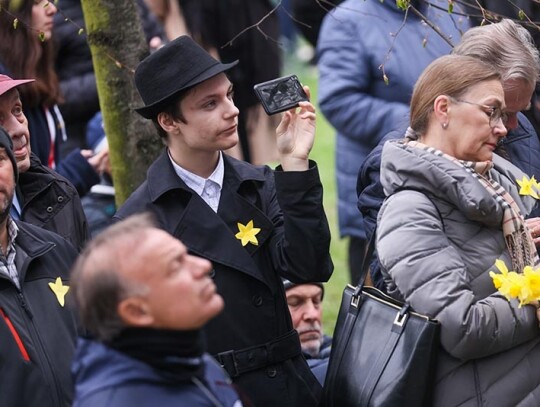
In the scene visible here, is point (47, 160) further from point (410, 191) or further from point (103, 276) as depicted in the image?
point (103, 276)

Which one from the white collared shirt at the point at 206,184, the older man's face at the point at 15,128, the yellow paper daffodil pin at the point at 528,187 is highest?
the older man's face at the point at 15,128

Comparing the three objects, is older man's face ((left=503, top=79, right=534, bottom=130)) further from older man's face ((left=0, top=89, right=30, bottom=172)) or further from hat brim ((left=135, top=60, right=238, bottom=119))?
older man's face ((left=0, top=89, right=30, bottom=172))

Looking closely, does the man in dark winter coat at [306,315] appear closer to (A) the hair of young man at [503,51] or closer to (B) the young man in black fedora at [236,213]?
(B) the young man in black fedora at [236,213]

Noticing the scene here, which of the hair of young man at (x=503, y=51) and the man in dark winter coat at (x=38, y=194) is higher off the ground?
the hair of young man at (x=503, y=51)

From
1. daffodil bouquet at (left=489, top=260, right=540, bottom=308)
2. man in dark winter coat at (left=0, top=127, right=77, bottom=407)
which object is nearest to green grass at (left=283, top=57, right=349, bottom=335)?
man in dark winter coat at (left=0, top=127, right=77, bottom=407)

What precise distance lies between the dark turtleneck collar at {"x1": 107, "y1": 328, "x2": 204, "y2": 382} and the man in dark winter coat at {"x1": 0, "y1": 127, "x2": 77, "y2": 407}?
0.82 m

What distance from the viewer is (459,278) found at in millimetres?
3676

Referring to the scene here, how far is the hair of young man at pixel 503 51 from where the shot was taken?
4.29 meters

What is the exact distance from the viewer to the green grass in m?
8.43

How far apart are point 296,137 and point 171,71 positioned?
49 cm

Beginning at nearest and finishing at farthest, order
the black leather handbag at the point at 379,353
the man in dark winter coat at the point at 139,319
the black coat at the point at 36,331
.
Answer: the man in dark winter coat at the point at 139,319 < the black coat at the point at 36,331 < the black leather handbag at the point at 379,353

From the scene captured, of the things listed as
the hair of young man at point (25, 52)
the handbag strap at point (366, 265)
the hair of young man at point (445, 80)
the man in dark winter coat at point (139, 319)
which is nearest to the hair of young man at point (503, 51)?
the hair of young man at point (445, 80)

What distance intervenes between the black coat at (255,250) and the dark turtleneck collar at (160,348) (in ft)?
3.61

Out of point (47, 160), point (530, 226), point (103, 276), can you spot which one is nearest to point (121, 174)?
point (47, 160)
